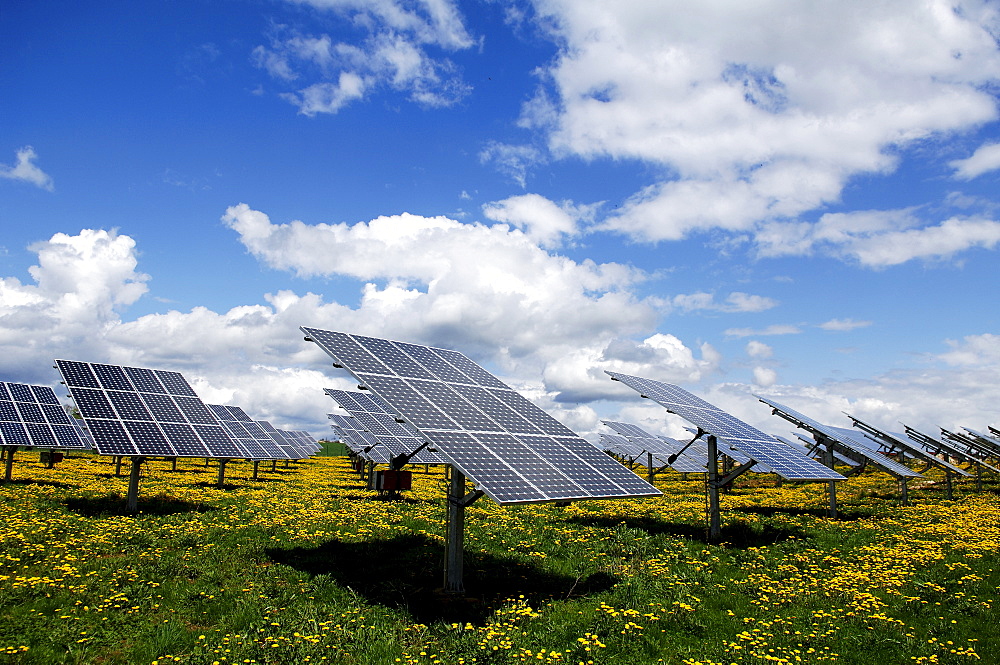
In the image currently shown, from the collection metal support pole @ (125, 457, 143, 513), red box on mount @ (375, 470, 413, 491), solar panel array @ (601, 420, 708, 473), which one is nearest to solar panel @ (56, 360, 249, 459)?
metal support pole @ (125, 457, 143, 513)

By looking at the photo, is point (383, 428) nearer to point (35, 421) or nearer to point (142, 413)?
point (142, 413)

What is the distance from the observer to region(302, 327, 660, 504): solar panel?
1208 cm

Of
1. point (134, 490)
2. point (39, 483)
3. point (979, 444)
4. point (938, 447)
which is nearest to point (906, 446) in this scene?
point (938, 447)

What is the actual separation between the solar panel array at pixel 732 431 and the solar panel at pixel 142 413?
59.0ft

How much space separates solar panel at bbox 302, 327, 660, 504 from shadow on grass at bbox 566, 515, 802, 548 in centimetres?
725

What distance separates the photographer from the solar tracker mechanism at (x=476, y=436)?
39.7ft

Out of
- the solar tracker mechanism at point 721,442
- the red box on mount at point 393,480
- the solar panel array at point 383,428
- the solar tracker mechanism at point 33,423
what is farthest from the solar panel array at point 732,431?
the solar tracker mechanism at point 33,423

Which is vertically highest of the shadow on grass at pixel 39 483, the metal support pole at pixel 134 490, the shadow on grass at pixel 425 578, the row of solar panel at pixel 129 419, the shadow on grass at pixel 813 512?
the row of solar panel at pixel 129 419

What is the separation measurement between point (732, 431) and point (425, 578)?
13495mm

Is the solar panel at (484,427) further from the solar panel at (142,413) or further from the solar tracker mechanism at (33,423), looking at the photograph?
the solar tracker mechanism at (33,423)

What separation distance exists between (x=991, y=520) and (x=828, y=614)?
64.7 feet

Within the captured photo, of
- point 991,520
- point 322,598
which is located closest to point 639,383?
point 322,598

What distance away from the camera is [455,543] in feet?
43.6

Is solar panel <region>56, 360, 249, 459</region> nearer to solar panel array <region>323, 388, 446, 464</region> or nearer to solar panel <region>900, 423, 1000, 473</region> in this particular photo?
solar panel array <region>323, 388, 446, 464</region>
